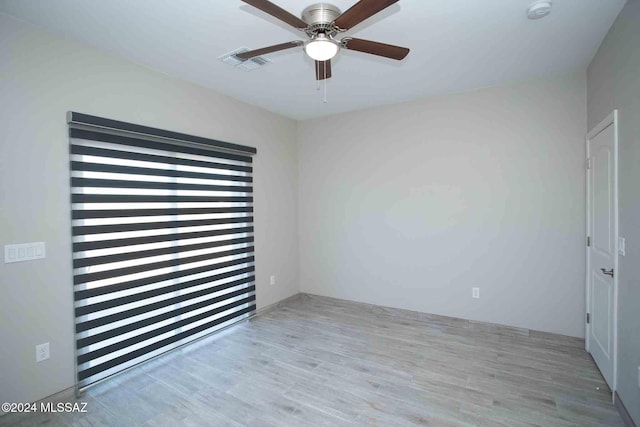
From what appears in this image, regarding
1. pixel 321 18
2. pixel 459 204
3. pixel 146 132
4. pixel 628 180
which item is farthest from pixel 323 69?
pixel 459 204

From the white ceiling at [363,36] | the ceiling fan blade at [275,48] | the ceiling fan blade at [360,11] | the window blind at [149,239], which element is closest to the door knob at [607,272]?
the white ceiling at [363,36]

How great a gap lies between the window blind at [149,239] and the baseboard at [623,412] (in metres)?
3.55

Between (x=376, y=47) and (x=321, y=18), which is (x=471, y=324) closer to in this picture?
(x=376, y=47)

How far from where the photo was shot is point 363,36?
2.41m

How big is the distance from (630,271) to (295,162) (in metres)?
3.93

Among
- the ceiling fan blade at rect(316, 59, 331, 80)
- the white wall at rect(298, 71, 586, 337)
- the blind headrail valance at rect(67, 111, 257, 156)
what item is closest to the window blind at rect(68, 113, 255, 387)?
the blind headrail valance at rect(67, 111, 257, 156)

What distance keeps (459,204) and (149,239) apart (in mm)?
3389

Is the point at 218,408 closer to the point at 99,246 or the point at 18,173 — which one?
the point at 99,246

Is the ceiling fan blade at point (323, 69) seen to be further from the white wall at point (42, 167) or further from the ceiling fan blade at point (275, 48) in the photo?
the white wall at point (42, 167)

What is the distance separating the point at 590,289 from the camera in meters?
2.88

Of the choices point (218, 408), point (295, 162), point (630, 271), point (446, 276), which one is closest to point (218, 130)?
point (295, 162)

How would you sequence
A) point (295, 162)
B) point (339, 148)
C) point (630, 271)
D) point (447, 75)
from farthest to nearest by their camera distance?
point (295, 162), point (339, 148), point (447, 75), point (630, 271)

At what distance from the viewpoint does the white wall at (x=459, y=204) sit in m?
3.13

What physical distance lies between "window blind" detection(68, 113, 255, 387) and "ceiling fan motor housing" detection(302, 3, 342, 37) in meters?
1.88
